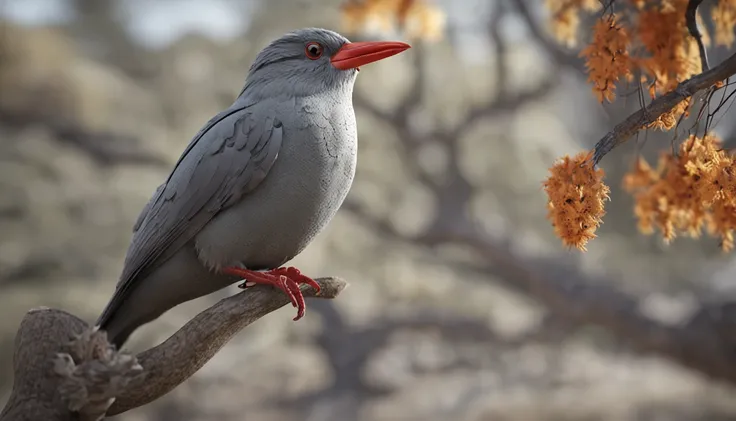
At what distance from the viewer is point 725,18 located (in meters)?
1.65

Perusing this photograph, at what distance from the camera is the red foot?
154 cm

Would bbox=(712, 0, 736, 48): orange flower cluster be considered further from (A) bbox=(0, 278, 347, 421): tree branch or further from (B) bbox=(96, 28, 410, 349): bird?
(A) bbox=(0, 278, 347, 421): tree branch

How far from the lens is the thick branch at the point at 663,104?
126cm

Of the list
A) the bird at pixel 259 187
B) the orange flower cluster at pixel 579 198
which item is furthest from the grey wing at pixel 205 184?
the orange flower cluster at pixel 579 198

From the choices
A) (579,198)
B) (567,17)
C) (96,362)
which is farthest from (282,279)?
(567,17)

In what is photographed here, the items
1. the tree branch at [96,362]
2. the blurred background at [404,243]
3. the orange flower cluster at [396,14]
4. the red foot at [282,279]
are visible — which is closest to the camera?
the tree branch at [96,362]

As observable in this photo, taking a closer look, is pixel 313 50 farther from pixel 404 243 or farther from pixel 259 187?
pixel 404 243

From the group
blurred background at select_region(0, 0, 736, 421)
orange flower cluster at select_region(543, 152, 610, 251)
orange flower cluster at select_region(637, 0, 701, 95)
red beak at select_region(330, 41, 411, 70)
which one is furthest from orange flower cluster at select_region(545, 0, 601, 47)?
blurred background at select_region(0, 0, 736, 421)

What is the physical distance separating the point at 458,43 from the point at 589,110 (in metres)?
1.37

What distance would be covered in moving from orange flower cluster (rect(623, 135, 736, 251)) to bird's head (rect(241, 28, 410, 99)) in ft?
2.09

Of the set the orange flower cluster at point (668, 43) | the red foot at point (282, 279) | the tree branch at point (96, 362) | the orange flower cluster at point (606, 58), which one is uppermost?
the orange flower cluster at point (668, 43)

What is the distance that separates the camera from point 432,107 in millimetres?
5113

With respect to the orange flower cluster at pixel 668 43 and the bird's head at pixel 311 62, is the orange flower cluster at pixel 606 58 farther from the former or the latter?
the bird's head at pixel 311 62

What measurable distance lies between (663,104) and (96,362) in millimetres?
1068
